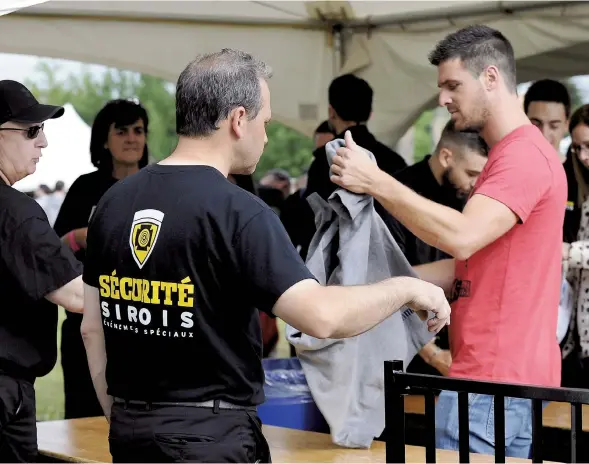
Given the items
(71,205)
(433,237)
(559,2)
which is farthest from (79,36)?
(433,237)

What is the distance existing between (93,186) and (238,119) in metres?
2.76

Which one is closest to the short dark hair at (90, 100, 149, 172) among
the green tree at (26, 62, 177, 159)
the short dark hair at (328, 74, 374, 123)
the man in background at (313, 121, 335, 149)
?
the short dark hair at (328, 74, 374, 123)

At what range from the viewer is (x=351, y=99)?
194 inches

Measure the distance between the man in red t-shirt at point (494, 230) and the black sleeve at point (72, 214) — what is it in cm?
219

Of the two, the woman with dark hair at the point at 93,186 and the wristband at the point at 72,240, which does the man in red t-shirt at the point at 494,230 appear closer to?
the wristband at the point at 72,240

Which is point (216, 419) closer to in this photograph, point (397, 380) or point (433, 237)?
point (397, 380)

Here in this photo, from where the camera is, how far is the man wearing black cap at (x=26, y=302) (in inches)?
108

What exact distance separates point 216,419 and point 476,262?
3.46ft

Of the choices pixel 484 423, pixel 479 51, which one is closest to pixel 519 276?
pixel 484 423

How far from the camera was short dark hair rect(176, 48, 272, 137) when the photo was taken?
2.12 metres

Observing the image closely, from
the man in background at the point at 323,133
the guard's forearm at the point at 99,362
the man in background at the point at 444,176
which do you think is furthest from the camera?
the man in background at the point at 323,133

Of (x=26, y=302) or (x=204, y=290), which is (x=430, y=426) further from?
(x=26, y=302)

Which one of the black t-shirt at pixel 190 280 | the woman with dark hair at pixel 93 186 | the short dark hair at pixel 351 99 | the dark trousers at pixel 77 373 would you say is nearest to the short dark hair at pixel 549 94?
the short dark hair at pixel 351 99

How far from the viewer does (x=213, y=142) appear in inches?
84.0
